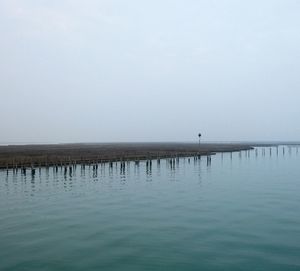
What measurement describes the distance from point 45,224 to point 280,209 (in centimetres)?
1569

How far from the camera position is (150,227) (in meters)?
21.4

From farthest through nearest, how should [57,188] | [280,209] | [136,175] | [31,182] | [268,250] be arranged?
[136,175]
[31,182]
[57,188]
[280,209]
[268,250]

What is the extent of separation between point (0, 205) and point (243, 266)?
21055mm

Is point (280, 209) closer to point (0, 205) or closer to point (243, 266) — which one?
point (243, 266)

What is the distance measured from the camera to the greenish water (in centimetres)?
1566

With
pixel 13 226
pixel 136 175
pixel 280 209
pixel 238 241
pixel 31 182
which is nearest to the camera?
pixel 238 241

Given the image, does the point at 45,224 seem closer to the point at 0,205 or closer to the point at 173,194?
the point at 0,205

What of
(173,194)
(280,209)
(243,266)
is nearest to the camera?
(243,266)

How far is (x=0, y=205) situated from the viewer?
96.6ft

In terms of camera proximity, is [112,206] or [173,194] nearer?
[112,206]

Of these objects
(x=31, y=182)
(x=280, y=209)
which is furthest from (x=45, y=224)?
(x=31, y=182)

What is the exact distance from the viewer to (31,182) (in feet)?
142

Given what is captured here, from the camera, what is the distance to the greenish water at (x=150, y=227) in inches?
616

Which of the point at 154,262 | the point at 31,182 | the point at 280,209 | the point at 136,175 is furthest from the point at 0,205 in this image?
the point at 136,175
